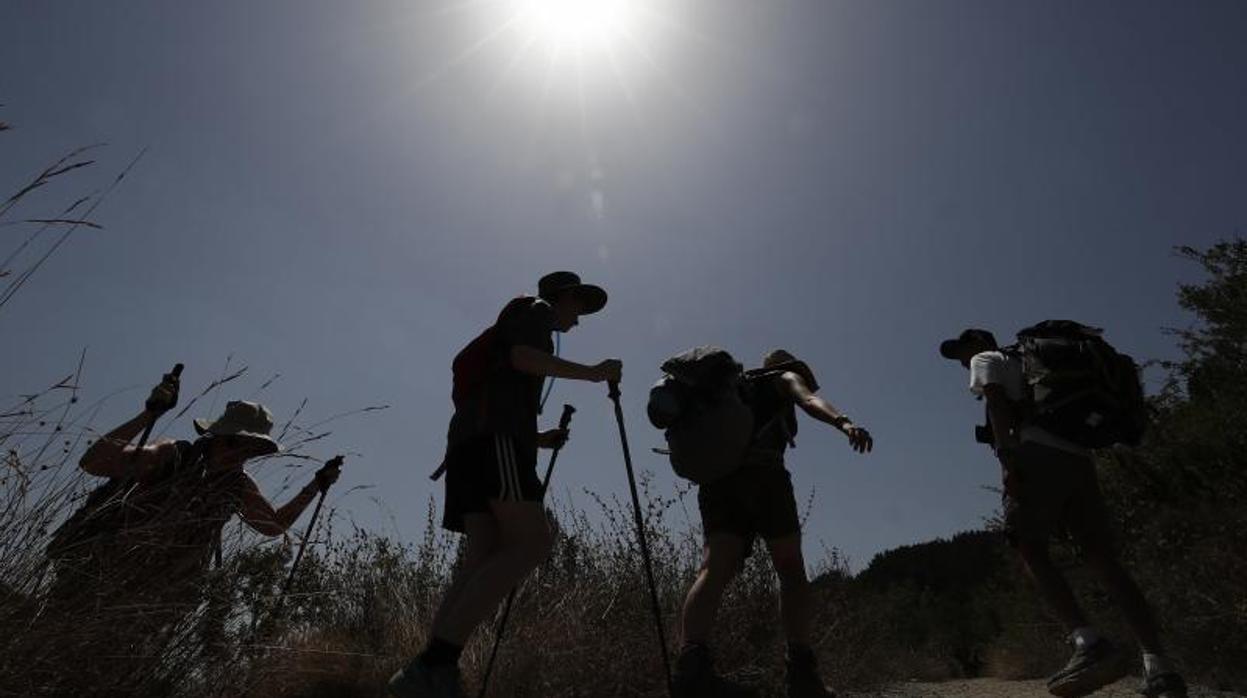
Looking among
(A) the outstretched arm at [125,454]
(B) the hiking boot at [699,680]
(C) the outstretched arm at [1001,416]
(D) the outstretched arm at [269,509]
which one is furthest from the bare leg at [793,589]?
(A) the outstretched arm at [125,454]

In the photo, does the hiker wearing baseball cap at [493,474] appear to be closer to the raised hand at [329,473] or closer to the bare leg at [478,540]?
the bare leg at [478,540]

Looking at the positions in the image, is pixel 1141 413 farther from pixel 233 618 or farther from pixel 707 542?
pixel 233 618

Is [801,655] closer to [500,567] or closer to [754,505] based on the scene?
[754,505]

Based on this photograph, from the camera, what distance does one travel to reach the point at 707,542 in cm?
342

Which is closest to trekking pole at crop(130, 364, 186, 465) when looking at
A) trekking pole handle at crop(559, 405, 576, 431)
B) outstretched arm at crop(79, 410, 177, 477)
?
outstretched arm at crop(79, 410, 177, 477)

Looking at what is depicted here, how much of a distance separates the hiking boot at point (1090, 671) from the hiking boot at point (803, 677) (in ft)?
A: 3.54

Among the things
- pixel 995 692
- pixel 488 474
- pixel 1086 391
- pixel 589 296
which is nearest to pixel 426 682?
pixel 488 474

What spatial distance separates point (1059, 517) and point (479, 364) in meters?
2.79

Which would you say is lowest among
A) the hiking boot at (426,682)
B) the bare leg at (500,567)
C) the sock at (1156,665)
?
the sock at (1156,665)

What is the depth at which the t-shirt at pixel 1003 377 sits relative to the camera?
3.70 metres

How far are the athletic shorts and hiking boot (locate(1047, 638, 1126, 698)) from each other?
2405 mm

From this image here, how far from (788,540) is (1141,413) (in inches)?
72.7

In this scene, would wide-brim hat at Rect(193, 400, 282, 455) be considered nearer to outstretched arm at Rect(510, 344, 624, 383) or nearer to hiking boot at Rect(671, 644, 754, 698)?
outstretched arm at Rect(510, 344, 624, 383)

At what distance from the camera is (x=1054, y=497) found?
11.6ft
